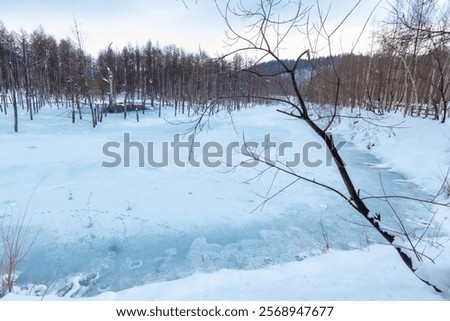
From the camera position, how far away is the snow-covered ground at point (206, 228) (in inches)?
109

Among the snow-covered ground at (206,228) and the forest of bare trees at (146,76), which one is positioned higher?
the forest of bare trees at (146,76)

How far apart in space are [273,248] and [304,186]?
3344mm

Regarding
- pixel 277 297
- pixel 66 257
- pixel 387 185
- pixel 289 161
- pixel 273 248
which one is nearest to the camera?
pixel 277 297

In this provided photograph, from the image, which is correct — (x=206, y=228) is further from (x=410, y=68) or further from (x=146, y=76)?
(x=146, y=76)

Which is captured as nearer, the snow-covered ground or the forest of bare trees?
the snow-covered ground

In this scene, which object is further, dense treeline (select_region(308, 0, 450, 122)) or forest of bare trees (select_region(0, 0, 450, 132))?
forest of bare trees (select_region(0, 0, 450, 132))

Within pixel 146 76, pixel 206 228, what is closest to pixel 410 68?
pixel 206 228

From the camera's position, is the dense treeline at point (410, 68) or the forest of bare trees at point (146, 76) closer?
the dense treeline at point (410, 68)

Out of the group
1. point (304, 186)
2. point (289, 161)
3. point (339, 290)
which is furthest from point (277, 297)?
point (289, 161)

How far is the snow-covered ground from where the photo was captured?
9.08 ft

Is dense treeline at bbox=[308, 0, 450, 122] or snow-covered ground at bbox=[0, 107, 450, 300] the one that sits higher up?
dense treeline at bbox=[308, 0, 450, 122]

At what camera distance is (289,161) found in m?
9.62

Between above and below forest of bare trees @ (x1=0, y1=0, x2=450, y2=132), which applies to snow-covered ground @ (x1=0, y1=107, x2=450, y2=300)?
below

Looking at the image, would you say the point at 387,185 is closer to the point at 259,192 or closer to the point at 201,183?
the point at 259,192
